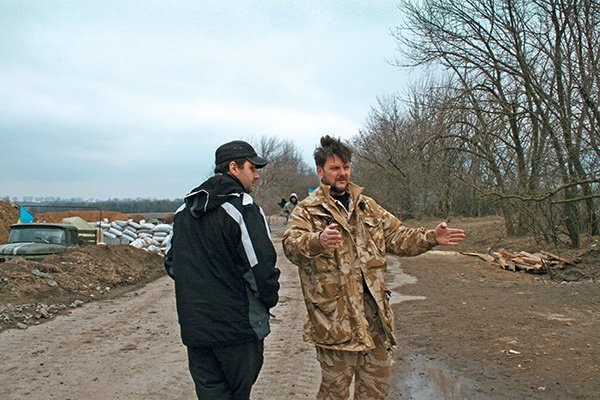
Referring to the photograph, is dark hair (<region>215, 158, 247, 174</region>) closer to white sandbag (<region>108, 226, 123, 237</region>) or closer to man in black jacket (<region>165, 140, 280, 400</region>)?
man in black jacket (<region>165, 140, 280, 400</region>)

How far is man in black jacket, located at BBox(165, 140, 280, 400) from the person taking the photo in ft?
9.46

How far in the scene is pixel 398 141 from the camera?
3753 cm

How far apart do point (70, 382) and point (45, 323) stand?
10.8 feet

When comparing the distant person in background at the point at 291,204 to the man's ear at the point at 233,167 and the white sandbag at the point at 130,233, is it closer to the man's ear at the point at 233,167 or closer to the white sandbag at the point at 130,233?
the white sandbag at the point at 130,233

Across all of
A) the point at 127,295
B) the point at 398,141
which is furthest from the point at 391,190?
the point at 127,295

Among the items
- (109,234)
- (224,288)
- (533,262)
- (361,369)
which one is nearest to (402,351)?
(361,369)

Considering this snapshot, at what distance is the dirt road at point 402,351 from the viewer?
16.7 ft

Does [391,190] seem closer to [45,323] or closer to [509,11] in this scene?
[509,11]

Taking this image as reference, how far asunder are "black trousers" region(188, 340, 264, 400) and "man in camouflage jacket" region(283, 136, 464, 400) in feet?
2.01

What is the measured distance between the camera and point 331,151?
3.69 metres

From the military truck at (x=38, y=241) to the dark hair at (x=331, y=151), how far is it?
12737 millimetres

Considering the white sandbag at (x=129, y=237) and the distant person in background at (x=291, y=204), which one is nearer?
the distant person in background at (x=291, y=204)

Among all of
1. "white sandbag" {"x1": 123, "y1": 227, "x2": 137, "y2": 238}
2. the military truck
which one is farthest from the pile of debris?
"white sandbag" {"x1": 123, "y1": 227, "x2": 137, "y2": 238}

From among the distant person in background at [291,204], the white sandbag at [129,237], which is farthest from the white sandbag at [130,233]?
the distant person in background at [291,204]
